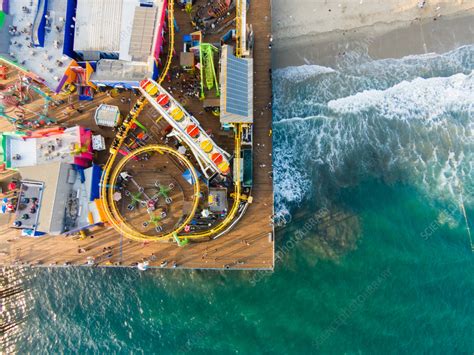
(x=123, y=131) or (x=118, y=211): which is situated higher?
(x=123, y=131)

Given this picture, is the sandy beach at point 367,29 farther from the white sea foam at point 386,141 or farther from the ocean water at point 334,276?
the ocean water at point 334,276

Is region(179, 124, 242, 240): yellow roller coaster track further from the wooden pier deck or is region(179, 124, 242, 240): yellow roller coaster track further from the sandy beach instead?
the sandy beach

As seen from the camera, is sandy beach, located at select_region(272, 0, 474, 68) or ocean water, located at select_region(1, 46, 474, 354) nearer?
ocean water, located at select_region(1, 46, 474, 354)

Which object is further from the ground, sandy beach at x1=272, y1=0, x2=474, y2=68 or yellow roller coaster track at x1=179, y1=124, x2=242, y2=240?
sandy beach at x1=272, y1=0, x2=474, y2=68

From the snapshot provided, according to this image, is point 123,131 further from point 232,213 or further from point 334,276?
point 334,276

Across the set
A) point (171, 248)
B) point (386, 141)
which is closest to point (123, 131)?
point (171, 248)

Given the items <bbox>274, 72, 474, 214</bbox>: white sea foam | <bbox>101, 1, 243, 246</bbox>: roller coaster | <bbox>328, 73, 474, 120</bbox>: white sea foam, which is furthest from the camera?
<bbox>328, 73, 474, 120</bbox>: white sea foam

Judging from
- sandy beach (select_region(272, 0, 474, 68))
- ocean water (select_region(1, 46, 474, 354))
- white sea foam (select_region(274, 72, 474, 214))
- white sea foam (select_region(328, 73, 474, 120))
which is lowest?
ocean water (select_region(1, 46, 474, 354))

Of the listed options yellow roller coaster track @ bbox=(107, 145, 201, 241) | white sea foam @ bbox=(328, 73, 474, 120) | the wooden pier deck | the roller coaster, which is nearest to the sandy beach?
white sea foam @ bbox=(328, 73, 474, 120)
